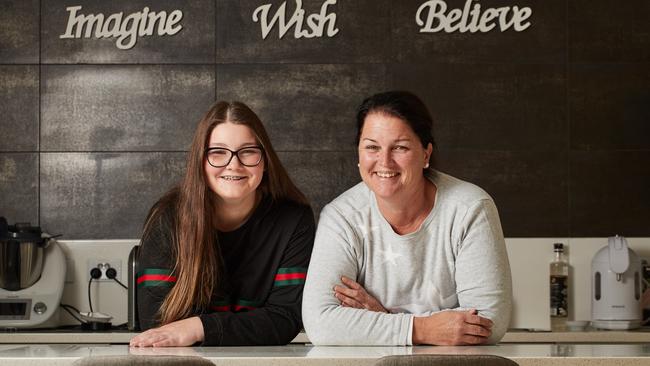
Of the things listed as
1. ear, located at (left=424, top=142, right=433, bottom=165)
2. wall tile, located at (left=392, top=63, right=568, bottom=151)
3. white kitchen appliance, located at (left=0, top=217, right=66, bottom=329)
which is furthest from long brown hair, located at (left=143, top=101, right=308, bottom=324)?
wall tile, located at (left=392, top=63, right=568, bottom=151)

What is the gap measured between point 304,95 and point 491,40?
81 cm

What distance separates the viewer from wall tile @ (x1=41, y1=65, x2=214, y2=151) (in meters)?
4.32

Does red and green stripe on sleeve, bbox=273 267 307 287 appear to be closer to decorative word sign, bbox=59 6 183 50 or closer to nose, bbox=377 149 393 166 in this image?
nose, bbox=377 149 393 166

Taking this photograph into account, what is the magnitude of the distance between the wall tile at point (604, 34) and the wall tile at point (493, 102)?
0.13 metres

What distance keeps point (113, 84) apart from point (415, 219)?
7.21ft

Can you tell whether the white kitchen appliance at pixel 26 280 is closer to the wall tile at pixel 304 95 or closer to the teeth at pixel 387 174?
the wall tile at pixel 304 95

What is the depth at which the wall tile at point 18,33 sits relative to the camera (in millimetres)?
4324

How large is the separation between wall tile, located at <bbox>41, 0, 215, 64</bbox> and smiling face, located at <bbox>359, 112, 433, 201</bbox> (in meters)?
2.00

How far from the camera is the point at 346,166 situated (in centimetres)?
430

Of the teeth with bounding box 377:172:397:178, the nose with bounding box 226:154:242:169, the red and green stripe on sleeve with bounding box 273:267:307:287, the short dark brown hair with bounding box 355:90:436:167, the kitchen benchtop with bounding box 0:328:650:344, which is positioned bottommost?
the kitchen benchtop with bounding box 0:328:650:344

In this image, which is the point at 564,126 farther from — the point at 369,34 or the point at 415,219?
the point at 415,219

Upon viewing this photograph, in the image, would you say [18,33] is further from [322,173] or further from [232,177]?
[232,177]

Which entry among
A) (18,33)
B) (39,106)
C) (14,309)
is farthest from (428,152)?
(18,33)

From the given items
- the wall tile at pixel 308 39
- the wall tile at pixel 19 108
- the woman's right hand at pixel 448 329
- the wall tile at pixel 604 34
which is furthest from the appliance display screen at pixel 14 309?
the wall tile at pixel 604 34
